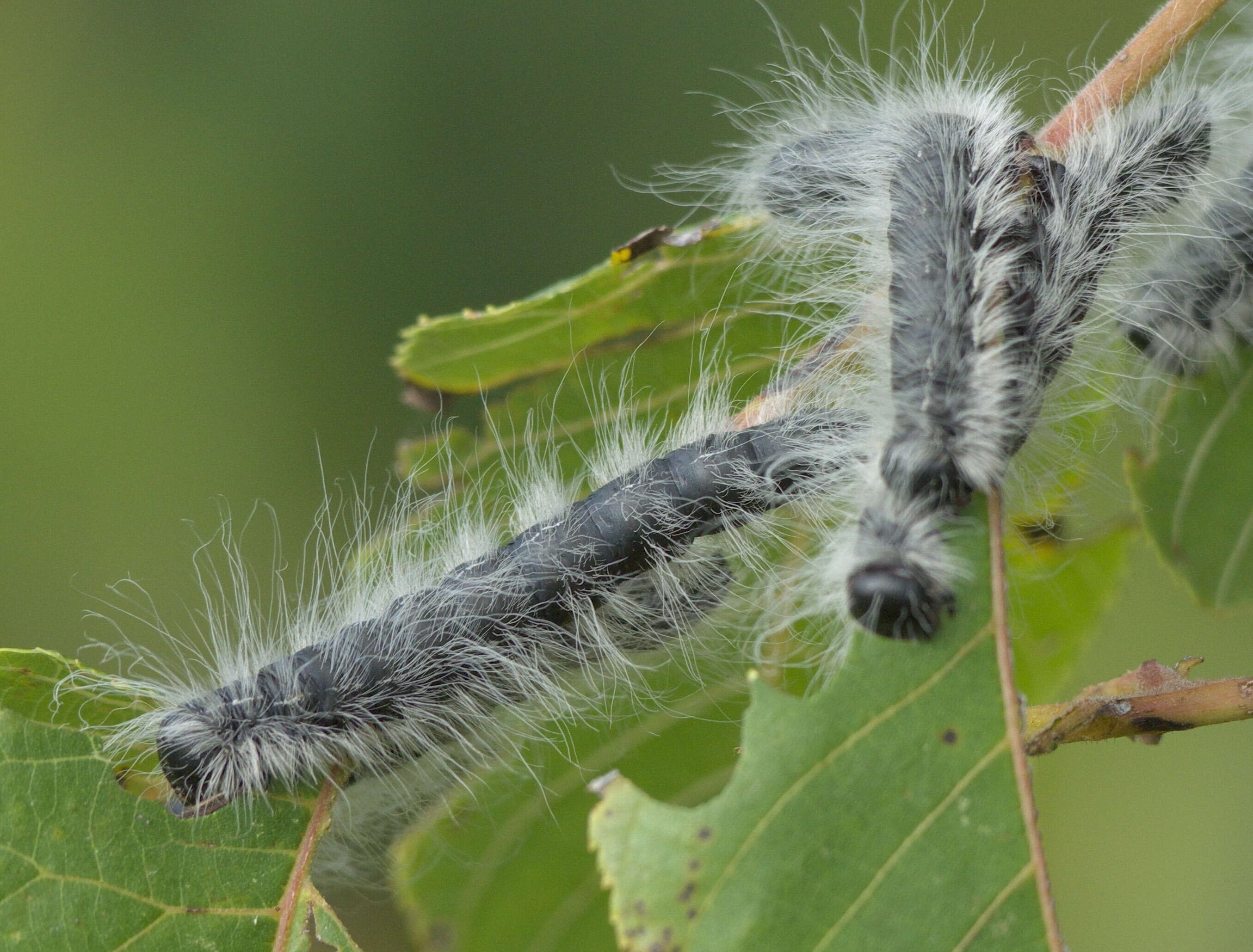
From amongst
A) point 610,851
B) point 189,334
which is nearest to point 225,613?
point 610,851

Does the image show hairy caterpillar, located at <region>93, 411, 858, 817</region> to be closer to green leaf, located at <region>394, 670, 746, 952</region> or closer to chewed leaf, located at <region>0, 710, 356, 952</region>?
chewed leaf, located at <region>0, 710, 356, 952</region>

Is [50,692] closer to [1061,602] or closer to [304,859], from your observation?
[304,859]

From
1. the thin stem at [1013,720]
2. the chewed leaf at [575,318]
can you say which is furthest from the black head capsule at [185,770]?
the thin stem at [1013,720]

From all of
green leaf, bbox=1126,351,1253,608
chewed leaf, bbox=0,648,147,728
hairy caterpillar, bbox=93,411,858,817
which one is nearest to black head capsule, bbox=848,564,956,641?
hairy caterpillar, bbox=93,411,858,817

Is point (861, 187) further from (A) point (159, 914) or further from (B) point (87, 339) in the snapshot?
(B) point (87, 339)

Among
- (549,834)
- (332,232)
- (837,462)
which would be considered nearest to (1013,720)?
(837,462)

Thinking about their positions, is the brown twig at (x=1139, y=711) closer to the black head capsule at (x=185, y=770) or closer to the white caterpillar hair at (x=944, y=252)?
the white caterpillar hair at (x=944, y=252)
